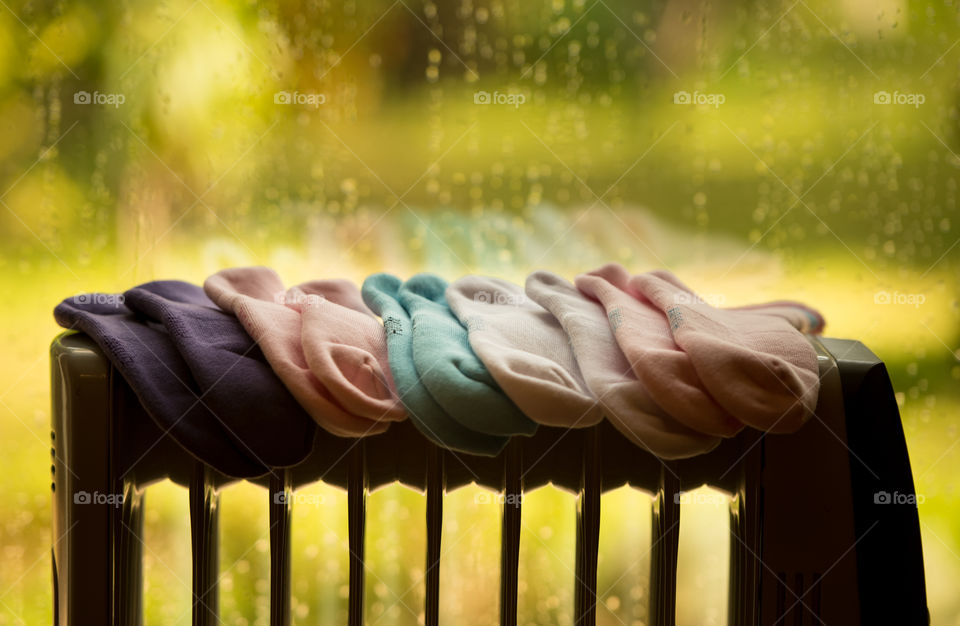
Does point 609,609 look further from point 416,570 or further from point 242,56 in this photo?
point 242,56

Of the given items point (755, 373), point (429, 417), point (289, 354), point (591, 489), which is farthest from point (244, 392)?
point (755, 373)

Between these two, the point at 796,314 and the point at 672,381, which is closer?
the point at 672,381

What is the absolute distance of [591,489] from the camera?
69 centimetres

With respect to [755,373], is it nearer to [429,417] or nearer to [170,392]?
[429,417]

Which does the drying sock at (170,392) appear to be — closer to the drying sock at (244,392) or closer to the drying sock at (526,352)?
the drying sock at (244,392)

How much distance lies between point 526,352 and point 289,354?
211 mm

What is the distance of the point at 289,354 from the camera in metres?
0.67

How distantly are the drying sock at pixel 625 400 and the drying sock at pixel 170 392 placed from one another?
30 cm

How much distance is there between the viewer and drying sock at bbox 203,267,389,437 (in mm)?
644

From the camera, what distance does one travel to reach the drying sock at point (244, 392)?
2.10ft

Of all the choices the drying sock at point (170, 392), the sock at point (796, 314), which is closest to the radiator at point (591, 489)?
the drying sock at point (170, 392)

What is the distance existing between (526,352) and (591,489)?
0.14 metres

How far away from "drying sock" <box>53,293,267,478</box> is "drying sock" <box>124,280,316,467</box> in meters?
0.01

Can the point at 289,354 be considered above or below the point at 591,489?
above
